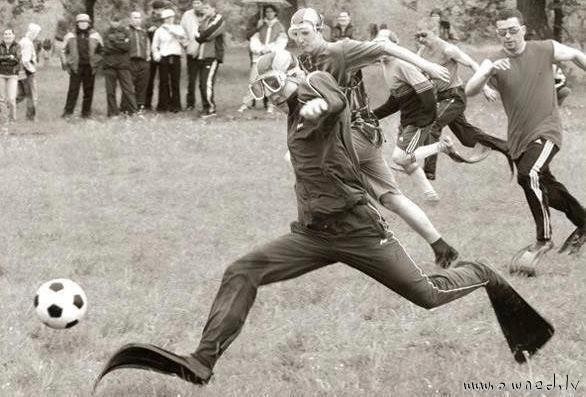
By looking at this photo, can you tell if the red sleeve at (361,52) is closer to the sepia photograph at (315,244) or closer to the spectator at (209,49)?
the sepia photograph at (315,244)

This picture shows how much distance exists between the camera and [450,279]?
21.1ft

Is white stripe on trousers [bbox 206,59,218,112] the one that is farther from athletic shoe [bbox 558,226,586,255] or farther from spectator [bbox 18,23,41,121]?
athletic shoe [bbox 558,226,586,255]

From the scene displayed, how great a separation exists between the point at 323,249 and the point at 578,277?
140 inches

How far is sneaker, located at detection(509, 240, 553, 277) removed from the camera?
9070 millimetres

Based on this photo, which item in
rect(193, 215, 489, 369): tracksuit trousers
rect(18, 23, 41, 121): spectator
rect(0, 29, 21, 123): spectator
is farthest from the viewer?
rect(18, 23, 41, 121): spectator

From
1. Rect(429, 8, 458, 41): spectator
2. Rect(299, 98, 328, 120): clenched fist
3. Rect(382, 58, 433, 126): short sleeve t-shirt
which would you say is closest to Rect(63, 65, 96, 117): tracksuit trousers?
Rect(429, 8, 458, 41): spectator

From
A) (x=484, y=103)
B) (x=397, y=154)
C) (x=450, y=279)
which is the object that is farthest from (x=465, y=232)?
(x=484, y=103)

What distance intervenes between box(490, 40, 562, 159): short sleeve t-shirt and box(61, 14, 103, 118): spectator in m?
12.5

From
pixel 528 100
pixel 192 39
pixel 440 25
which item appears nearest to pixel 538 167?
pixel 528 100

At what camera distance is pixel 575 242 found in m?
9.73

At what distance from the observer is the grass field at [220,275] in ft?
21.5

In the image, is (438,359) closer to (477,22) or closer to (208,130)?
(208,130)

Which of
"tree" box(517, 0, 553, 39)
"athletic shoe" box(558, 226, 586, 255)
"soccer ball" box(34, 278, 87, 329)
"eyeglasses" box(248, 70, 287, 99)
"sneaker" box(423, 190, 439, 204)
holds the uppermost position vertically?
"eyeglasses" box(248, 70, 287, 99)

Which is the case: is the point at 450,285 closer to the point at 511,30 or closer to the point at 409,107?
the point at 511,30
